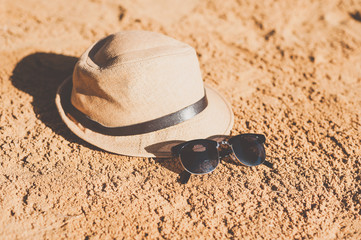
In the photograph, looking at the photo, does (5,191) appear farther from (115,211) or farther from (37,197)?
(115,211)

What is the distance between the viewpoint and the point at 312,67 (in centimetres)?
290

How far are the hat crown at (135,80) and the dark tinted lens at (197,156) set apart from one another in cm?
26

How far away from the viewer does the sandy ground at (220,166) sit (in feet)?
5.51

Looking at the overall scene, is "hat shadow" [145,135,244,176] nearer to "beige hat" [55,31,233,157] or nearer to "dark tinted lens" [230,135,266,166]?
"beige hat" [55,31,233,157]

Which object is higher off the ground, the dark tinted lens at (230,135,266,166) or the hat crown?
the hat crown

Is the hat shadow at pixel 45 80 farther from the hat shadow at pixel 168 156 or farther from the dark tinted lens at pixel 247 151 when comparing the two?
the dark tinted lens at pixel 247 151

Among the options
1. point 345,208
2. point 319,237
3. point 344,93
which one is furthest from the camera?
point 344,93

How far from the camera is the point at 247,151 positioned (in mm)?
1881

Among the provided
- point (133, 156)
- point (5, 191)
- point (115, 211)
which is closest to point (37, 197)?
point (5, 191)

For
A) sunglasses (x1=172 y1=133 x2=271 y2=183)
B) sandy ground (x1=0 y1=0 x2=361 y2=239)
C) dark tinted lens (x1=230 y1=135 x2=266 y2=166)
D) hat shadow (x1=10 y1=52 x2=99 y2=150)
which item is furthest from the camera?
hat shadow (x1=10 y1=52 x2=99 y2=150)

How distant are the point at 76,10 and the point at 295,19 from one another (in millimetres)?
2714

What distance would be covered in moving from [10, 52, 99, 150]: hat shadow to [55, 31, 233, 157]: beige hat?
199 millimetres

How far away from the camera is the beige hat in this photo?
1.70 meters

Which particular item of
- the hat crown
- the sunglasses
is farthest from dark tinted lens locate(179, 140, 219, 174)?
the hat crown
